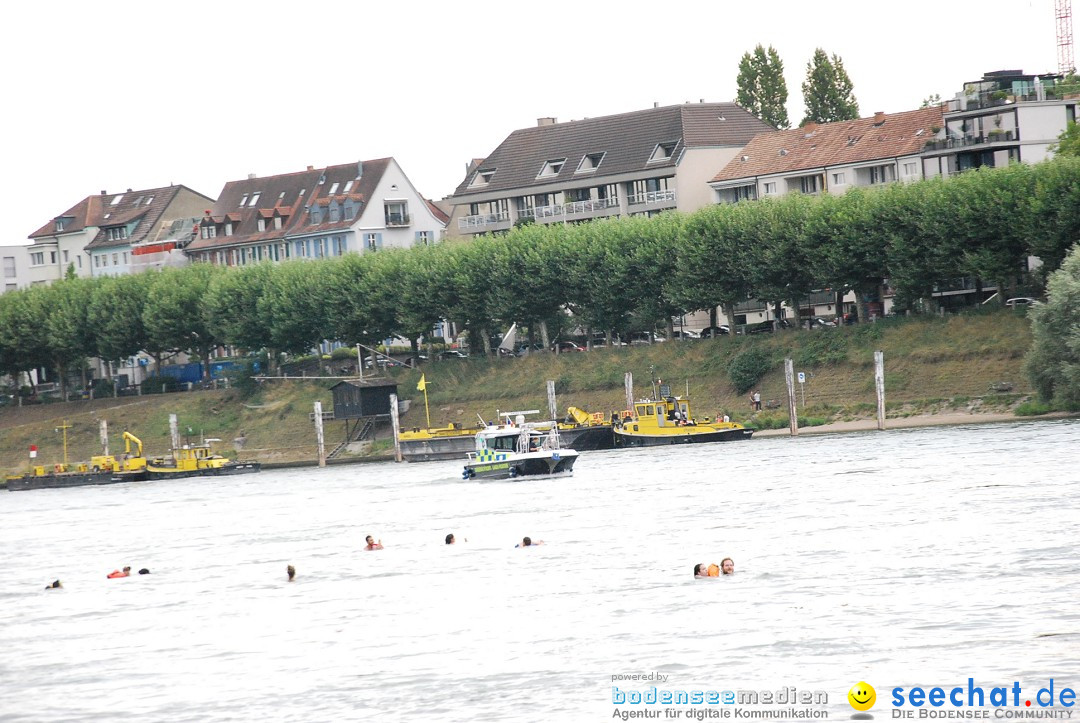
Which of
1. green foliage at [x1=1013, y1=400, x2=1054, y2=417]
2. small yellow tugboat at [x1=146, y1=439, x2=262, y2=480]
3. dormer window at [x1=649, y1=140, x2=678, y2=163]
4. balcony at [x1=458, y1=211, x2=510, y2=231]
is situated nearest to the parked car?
dormer window at [x1=649, y1=140, x2=678, y2=163]

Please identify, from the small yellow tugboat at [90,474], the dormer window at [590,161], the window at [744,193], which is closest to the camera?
the small yellow tugboat at [90,474]

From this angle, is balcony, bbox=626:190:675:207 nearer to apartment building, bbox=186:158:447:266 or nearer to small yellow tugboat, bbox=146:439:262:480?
apartment building, bbox=186:158:447:266

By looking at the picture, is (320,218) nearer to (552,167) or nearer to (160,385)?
(552,167)

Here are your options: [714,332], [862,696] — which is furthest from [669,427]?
[862,696]

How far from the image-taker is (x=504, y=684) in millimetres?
35344

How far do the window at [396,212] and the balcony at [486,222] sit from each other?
10855 mm

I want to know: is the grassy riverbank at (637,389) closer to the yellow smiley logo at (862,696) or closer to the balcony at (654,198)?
the balcony at (654,198)

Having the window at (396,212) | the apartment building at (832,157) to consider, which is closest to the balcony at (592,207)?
the apartment building at (832,157)

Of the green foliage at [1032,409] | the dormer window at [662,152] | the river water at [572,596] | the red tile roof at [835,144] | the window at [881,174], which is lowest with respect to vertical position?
the river water at [572,596]

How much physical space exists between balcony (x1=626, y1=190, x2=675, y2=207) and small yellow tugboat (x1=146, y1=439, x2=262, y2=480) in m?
43.3

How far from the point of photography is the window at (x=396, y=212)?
6526 inches

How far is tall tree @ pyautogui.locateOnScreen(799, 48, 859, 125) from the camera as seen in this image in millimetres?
163000

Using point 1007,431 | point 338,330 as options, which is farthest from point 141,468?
point 1007,431

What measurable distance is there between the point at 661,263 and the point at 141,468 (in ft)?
133
